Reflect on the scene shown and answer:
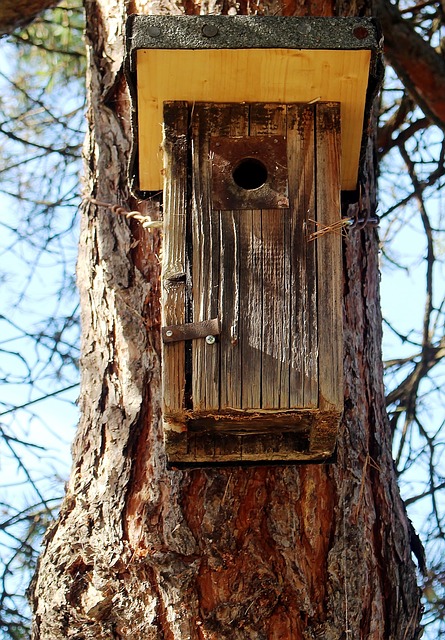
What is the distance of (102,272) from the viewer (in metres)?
3.20

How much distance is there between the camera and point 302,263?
8.26ft

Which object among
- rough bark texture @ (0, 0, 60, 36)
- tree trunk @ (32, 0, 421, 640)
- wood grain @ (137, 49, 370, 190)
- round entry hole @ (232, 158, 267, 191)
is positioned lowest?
tree trunk @ (32, 0, 421, 640)

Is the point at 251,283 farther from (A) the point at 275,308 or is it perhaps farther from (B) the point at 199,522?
(B) the point at 199,522

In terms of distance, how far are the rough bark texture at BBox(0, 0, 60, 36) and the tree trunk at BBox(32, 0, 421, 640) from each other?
0.62m

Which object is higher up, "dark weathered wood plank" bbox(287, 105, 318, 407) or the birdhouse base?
"dark weathered wood plank" bbox(287, 105, 318, 407)

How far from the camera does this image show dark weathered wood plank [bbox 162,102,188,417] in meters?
2.44

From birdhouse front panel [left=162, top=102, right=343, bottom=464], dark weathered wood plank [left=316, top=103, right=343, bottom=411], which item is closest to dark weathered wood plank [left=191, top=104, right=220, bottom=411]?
birdhouse front panel [left=162, top=102, right=343, bottom=464]

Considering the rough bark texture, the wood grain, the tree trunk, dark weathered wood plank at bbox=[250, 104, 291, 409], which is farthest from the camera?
the rough bark texture

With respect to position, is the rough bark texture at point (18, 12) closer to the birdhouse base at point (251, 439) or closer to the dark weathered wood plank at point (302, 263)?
the dark weathered wood plank at point (302, 263)

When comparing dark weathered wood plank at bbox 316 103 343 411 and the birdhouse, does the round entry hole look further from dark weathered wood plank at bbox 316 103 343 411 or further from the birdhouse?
dark weathered wood plank at bbox 316 103 343 411

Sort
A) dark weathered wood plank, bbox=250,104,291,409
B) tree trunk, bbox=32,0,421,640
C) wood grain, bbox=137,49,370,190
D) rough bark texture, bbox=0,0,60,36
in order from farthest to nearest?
rough bark texture, bbox=0,0,60,36, tree trunk, bbox=32,0,421,640, wood grain, bbox=137,49,370,190, dark weathered wood plank, bbox=250,104,291,409

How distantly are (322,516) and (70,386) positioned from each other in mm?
1603

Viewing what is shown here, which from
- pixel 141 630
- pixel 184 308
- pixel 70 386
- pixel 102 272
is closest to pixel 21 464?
pixel 70 386

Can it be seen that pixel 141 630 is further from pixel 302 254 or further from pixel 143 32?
pixel 143 32
